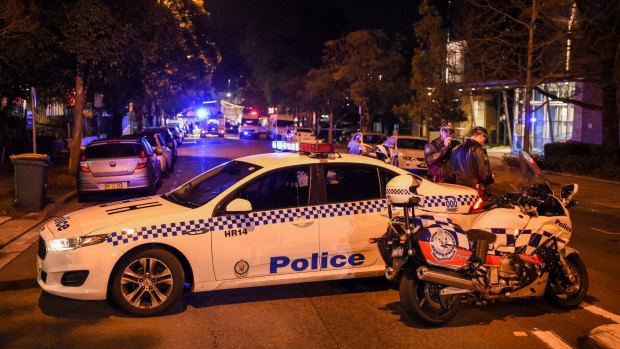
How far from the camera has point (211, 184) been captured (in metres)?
7.55

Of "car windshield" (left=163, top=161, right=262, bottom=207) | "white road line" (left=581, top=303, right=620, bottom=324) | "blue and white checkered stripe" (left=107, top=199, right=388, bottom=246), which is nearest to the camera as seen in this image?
"blue and white checkered stripe" (left=107, top=199, right=388, bottom=246)

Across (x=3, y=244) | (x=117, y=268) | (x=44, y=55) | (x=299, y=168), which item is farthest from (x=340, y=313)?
(x=44, y=55)

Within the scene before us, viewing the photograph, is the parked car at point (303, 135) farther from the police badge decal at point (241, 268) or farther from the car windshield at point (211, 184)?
the police badge decal at point (241, 268)

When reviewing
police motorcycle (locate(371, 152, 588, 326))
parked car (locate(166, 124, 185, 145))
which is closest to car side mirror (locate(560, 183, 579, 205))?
police motorcycle (locate(371, 152, 588, 326))

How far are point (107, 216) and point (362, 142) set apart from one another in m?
18.9

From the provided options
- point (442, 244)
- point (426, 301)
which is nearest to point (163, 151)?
point (426, 301)

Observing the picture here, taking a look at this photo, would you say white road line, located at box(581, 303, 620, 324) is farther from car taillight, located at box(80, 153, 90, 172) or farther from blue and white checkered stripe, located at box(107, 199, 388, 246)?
car taillight, located at box(80, 153, 90, 172)

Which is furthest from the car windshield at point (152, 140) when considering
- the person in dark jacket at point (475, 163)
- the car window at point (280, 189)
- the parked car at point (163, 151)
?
the car window at point (280, 189)

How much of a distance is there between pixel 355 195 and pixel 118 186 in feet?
29.6

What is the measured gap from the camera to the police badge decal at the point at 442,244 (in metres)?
5.44

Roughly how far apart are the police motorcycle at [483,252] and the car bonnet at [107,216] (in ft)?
7.34

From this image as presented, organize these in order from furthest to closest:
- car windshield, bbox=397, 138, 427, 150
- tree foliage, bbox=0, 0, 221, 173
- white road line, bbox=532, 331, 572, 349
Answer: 1. car windshield, bbox=397, 138, 427, 150
2. tree foliage, bbox=0, 0, 221, 173
3. white road line, bbox=532, 331, 572, 349

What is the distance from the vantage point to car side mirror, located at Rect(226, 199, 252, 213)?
6.09m

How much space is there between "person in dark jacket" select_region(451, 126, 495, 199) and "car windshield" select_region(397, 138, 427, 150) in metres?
13.4
